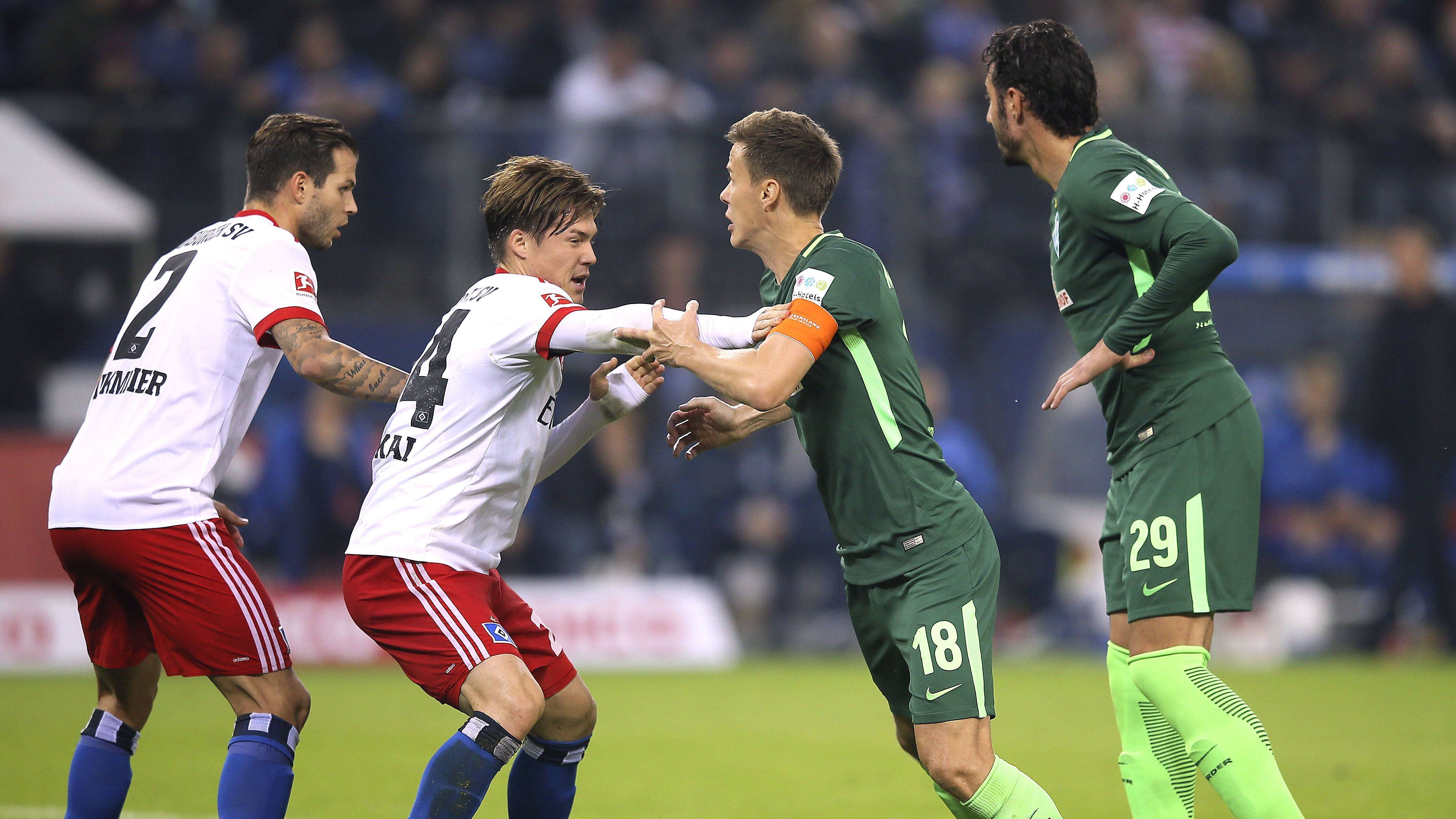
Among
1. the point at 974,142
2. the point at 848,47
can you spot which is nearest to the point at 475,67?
the point at 848,47

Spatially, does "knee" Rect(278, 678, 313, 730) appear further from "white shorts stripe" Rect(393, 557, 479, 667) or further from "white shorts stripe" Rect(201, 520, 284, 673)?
"white shorts stripe" Rect(393, 557, 479, 667)

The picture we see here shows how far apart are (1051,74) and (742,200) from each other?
1.06 m

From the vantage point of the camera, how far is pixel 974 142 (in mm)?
13469

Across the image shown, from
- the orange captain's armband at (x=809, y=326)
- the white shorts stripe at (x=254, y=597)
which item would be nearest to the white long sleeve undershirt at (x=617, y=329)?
the orange captain's armband at (x=809, y=326)

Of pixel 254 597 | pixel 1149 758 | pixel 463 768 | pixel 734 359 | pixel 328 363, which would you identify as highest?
pixel 328 363

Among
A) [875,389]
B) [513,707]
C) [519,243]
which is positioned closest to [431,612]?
[513,707]

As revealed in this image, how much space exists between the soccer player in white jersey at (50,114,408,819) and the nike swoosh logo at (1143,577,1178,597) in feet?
7.97

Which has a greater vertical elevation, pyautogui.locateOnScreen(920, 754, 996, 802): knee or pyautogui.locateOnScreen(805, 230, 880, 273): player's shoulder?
pyautogui.locateOnScreen(805, 230, 880, 273): player's shoulder

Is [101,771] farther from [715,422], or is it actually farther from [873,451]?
[873,451]

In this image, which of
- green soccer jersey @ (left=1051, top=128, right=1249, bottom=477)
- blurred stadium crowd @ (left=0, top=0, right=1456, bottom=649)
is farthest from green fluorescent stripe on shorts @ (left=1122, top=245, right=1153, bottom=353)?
blurred stadium crowd @ (left=0, top=0, right=1456, bottom=649)

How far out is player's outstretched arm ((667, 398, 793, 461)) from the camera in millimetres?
4879

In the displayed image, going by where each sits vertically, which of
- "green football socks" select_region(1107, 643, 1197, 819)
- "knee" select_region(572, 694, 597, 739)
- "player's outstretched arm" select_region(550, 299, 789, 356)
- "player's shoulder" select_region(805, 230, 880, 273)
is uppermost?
"player's shoulder" select_region(805, 230, 880, 273)

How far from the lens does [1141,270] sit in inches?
182

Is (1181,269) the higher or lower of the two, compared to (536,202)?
lower
